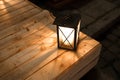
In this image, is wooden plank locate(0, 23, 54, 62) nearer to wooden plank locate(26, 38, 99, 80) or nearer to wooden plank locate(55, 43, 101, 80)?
wooden plank locate(26, 38, 99, 80)

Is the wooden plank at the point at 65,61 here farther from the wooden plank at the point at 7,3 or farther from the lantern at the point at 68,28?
the wooden plank at the point at 7,3

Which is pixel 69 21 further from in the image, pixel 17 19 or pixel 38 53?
pixel 17 19

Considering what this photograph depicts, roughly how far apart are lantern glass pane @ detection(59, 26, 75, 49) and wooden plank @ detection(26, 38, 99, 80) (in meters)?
0.11

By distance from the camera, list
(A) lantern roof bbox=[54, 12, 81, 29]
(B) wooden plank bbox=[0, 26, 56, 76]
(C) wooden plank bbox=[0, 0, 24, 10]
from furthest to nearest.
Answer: (C) wooden plank bbox=[0, 0, 24, 10], (B) wooden plank bbox=[0, 26, 56, 76], (A) lantern roof bbox=[54, 12, 81, 29]

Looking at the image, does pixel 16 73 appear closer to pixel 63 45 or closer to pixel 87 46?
pixel 63 45

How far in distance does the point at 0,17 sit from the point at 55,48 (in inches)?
56.4

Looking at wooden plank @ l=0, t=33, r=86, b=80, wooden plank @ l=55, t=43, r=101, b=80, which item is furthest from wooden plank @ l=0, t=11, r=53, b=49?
wooden plank @ l=55, t=43, r=101, b=80

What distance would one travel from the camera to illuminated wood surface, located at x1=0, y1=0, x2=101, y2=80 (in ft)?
7.14

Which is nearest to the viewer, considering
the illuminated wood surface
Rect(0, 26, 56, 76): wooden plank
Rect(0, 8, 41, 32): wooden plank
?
the illuminated wood surface

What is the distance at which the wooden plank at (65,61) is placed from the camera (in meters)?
2.12

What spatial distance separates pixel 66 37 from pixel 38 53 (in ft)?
1.56

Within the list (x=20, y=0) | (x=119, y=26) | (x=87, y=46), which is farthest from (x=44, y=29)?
(x=119, y=26)

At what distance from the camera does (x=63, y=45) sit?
2.39m

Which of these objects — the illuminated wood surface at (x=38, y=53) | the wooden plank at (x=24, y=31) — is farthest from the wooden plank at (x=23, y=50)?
the wooden plank at (x=24, y=31)
